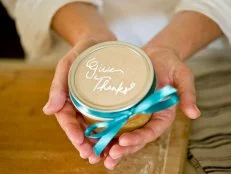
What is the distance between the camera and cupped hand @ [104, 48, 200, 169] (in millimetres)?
619

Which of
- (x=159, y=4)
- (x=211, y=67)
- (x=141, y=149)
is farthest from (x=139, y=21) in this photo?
(x=141, y=149)

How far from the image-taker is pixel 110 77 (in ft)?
2.04

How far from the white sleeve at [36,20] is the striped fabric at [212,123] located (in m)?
0.25

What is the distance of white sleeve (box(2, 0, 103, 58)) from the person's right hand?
20 centimetres

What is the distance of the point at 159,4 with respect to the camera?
892 millimetres

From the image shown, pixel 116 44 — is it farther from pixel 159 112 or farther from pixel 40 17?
pixel 40 17

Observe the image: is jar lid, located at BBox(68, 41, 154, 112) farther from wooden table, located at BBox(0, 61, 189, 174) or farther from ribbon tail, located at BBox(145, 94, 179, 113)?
wooden table, located at BBox(0, 61, 189, 174)

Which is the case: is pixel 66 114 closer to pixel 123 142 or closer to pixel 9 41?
pixel 123 142

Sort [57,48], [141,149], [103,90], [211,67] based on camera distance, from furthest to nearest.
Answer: [57,48] < [211,67] < [141,149] < [103,90]

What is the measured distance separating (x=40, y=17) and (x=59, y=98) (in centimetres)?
27

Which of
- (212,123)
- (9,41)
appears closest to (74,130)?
(212,123)

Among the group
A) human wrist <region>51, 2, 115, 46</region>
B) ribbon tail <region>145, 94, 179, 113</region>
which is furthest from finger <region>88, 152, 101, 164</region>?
human wrist <region>51, 2, 115, 46</region>

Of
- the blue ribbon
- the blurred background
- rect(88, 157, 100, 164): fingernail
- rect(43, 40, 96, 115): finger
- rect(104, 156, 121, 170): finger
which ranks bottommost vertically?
the blurred background

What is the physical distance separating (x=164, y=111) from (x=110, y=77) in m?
0.10
